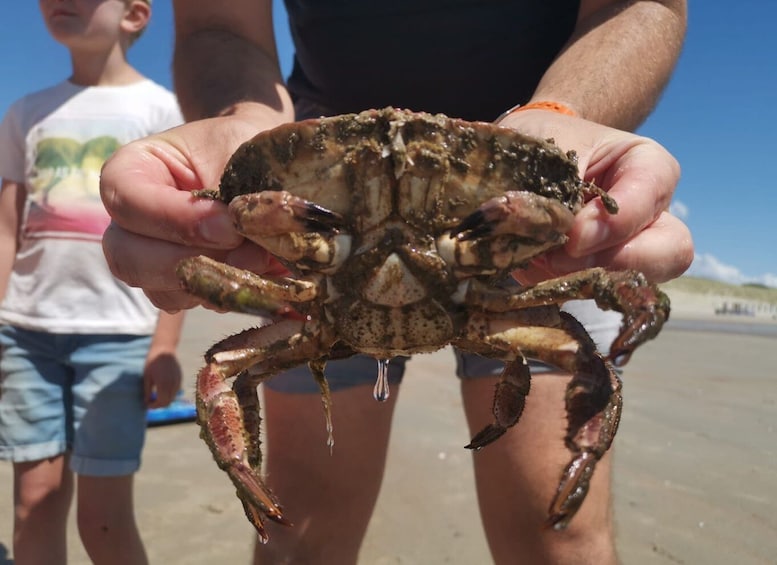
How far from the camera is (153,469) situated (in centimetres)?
510

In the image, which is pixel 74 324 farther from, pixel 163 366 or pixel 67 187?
pixel 67 187

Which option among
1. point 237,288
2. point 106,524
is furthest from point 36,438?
point 237,288

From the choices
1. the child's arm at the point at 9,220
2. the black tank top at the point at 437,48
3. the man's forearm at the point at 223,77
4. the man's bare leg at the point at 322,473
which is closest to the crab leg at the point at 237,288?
the man's forearm at the point at 223,77

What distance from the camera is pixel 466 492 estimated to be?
193 inches

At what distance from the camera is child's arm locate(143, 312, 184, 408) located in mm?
3543

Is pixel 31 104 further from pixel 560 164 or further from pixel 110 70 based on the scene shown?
pixel 560 164

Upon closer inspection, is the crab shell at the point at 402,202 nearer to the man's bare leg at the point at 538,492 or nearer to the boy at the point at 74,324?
the man's bare leg at the point at 538,492

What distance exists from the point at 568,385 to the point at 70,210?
9.88 ft

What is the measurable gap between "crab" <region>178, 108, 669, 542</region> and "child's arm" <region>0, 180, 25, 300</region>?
2615mm

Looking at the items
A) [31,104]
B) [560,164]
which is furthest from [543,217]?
[31,104]

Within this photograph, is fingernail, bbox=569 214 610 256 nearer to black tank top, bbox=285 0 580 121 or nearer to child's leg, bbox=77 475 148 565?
black tank top, bbox=285 0 580 121

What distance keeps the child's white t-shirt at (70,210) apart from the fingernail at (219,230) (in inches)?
79.0

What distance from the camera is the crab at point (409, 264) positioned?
1.65 m

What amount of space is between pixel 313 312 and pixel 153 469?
375cm
